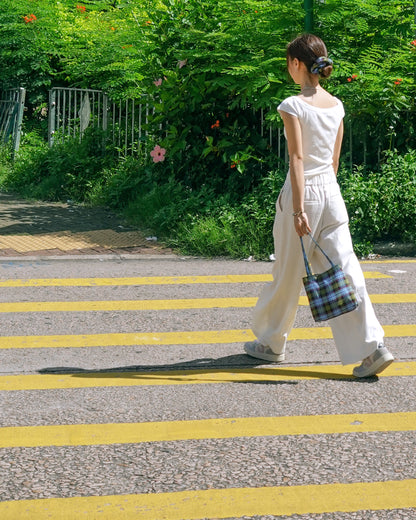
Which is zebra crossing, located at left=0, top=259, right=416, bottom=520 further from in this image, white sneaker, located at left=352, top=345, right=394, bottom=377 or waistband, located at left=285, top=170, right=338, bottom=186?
waistband, located at left=285, top=170, right=338, bottom=186

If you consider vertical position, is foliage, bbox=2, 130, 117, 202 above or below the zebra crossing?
above

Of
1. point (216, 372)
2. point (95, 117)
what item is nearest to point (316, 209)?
point (216, 372)

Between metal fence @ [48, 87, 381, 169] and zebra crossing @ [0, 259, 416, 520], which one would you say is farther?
metal fence @ [48, 87, 381, 169]

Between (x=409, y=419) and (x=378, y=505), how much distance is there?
115 cm

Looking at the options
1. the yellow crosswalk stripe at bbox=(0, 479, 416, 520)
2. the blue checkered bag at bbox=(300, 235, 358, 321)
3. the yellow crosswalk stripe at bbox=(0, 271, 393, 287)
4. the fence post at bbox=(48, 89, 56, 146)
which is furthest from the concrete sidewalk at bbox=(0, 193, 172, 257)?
the yellow crosswalk stripe at bbox=(0, 479, 416, 520)

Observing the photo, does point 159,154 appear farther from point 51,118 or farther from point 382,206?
point 51,118

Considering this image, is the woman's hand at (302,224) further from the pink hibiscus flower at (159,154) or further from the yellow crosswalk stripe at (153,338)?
the pink hibiscus flower at (159,154)

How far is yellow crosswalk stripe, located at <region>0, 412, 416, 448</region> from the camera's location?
4691mm

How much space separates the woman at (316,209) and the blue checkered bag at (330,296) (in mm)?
137

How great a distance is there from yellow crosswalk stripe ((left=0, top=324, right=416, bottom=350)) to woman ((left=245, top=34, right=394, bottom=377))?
1.01m

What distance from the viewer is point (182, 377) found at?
230 inches

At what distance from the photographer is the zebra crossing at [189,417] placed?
4000 millimetres

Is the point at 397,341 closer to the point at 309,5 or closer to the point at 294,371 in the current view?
the point at 294,371

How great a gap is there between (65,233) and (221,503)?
7.54m
